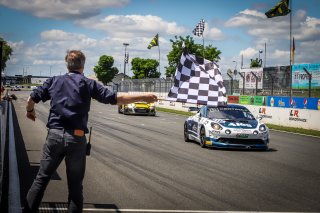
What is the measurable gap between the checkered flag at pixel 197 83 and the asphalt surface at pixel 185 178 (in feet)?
4.48

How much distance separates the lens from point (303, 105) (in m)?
24.0

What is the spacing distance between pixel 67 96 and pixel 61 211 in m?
1.72

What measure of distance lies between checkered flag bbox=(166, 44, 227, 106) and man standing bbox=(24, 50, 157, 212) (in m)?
2.46

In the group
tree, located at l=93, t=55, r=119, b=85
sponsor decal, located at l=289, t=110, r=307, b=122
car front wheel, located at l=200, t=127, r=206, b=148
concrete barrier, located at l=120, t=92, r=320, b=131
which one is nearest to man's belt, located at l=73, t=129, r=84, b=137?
car front wheel, located at l=200, t=127, r=206, b=148

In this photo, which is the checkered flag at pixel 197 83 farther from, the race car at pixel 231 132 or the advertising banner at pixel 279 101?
the advertising banner at pixel 279 101

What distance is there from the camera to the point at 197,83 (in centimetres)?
754

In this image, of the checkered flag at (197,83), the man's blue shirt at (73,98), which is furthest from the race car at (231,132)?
the man's blue shirt at (73,98)

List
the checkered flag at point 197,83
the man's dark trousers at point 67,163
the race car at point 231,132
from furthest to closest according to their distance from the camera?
the race car at point 231,132, the checkered flag at point 197,83, the man's dark trousers at point 67,163

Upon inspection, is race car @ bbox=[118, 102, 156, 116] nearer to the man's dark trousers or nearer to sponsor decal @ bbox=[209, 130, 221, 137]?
sponsor decal @ bbox=[209, 130, 221, 137]

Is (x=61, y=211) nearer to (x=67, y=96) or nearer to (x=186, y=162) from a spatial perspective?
(x=67, y=96)

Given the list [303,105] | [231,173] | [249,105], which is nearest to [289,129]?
[303,105]

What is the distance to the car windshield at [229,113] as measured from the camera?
43.2 feet

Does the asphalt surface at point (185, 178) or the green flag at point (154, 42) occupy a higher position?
the green flag at point (154, 42)

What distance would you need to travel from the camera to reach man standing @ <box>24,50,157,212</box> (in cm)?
434
